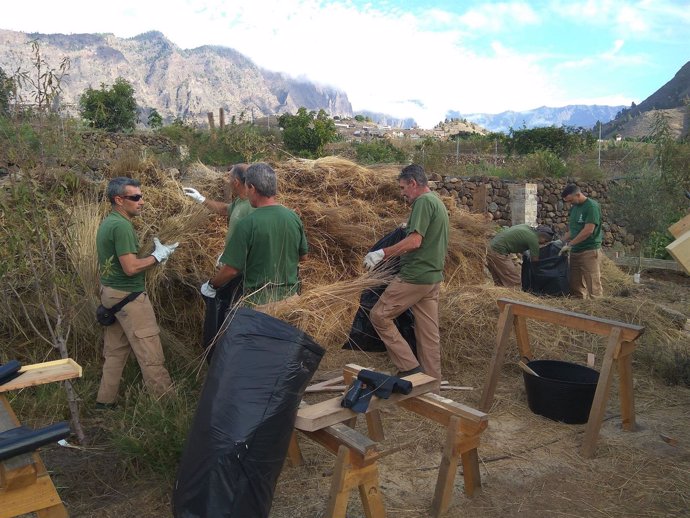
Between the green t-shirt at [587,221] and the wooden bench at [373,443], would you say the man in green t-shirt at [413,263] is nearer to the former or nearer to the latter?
the wooden bench at [373,443]

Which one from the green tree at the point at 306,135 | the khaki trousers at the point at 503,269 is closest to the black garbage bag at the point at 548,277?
the khaki trousers at the point at 503,269

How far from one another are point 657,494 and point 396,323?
2.12 metres

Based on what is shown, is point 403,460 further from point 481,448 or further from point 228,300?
point 228,300

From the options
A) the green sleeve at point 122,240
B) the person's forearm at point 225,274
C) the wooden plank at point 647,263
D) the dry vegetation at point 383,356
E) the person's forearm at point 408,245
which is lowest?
the wooden plank at point 647,263

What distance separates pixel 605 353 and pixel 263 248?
2.28 m

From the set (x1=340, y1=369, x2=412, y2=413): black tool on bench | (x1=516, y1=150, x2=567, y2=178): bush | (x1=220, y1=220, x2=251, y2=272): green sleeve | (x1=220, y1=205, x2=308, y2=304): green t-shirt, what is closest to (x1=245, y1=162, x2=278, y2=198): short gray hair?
(x1=220, y1=205, x2=308, y2=304): green t-shirt

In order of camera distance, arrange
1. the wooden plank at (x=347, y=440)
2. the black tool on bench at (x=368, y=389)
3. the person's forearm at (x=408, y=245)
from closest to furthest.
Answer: the wooden plank at (x=347, y=440)
the black tool on bench at (x=368, y=389)
the person's forearm at (x=408, y=245)

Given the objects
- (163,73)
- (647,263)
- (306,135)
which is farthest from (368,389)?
(163,73)

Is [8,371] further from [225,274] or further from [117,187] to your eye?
[117,187]

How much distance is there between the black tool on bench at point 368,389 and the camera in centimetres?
246

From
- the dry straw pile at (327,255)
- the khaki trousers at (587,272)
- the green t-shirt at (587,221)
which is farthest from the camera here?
the khaki trousers at (587,272)

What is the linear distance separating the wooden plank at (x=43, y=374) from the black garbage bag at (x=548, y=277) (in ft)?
18.3

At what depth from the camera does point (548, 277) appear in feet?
22.4

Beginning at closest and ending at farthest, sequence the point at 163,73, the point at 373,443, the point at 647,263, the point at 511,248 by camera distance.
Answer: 1. the point at 373,443
2. the point at 511,248
3. the point at 647,263
4. the point at 163,73
